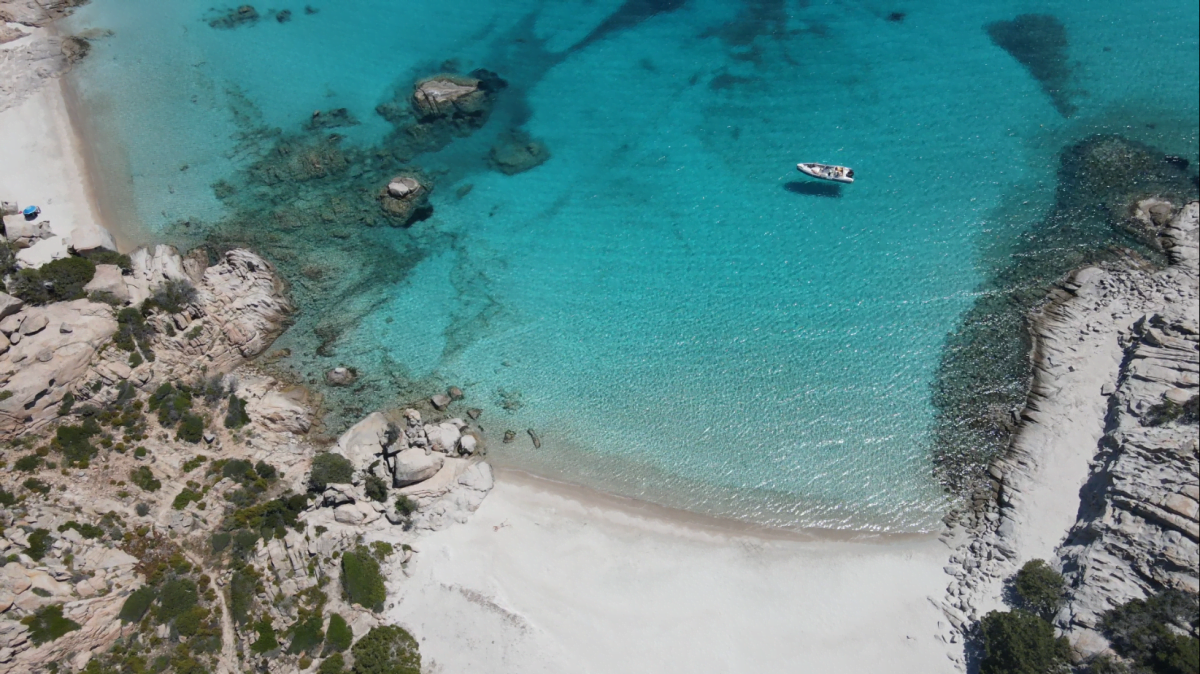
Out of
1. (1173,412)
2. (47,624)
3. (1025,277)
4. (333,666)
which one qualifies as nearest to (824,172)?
(1025,277)

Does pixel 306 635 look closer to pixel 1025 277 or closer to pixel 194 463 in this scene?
pixel 194 463

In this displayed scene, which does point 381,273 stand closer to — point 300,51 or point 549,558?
point 549,558

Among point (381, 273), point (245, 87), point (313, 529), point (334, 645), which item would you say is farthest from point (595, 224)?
point (245, 87)

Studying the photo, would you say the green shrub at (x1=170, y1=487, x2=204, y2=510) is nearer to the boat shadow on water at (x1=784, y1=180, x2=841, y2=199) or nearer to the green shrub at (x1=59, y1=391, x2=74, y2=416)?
the green shrub at (x1=59, y1=391, x2=74, y2=416)

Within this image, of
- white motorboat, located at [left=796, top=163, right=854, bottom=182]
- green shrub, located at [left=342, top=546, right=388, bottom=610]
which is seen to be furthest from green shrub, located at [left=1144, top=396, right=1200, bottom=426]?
green shrub, located at [left=342, top=546, right=388, bottom=610]

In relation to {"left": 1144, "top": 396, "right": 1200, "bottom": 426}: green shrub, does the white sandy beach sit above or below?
below

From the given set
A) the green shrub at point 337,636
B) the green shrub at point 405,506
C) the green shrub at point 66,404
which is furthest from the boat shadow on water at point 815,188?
the green shrub at point 66,404

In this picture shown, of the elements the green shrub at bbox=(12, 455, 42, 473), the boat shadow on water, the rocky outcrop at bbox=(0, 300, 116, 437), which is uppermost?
the boat shadow on water
